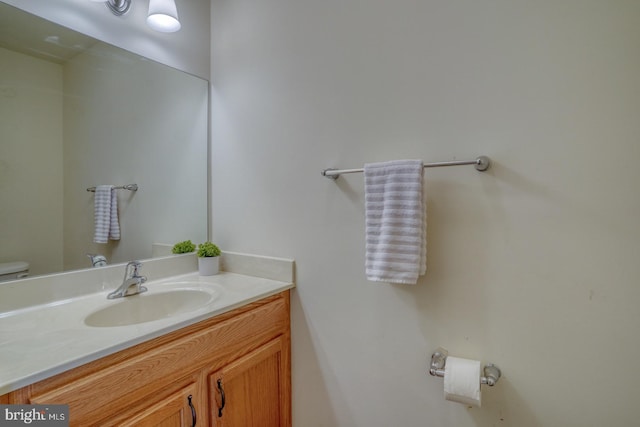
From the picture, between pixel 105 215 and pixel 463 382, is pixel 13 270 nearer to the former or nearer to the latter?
pixel 105 215

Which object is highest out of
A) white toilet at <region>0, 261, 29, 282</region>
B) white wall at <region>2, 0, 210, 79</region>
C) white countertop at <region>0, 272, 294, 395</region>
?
white wall at <region>2, 0, 210, 79</region>

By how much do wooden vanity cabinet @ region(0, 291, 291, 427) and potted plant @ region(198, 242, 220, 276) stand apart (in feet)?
1.49

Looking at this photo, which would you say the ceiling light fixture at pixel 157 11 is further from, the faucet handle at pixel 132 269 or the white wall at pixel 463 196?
the faucet handle at pixel 132 269

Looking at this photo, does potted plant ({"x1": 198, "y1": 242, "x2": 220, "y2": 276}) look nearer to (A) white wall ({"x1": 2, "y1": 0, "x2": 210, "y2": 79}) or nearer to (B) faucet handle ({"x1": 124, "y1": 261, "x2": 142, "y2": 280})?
(B) faucet handle ({"x1": 124, "y1": 261, "x2": 142, "y2": 280})

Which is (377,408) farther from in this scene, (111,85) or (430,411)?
(111,85)

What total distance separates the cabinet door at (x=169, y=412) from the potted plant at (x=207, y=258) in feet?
2.17

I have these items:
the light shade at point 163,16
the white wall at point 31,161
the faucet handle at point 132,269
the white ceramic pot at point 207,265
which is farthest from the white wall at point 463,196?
the white wall at point 31,161

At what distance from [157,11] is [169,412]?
1.59m

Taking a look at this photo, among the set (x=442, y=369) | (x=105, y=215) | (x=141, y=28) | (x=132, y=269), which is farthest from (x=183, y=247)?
(x=442, y=369)

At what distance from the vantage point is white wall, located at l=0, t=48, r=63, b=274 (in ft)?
3.50

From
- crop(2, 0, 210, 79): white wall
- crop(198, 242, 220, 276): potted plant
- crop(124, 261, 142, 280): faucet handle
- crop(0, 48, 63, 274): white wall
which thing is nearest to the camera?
crop(0, 48, 63, 274): white wall

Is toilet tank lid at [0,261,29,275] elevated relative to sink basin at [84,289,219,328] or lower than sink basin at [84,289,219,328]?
elevated

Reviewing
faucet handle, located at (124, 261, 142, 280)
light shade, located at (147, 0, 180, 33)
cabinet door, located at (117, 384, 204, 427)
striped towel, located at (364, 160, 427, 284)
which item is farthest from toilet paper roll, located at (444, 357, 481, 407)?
light shade, located at (147, 0, 180, 33)

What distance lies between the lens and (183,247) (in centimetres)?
161
